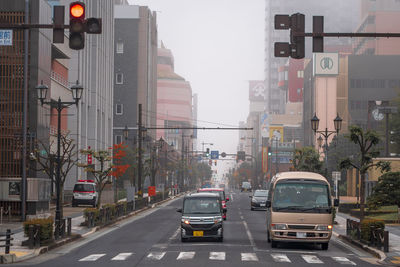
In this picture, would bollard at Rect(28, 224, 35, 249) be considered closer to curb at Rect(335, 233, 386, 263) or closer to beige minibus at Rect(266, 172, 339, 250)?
beige minibus at Rect(266, 172, 339, 250)

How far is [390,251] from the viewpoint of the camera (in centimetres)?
2612

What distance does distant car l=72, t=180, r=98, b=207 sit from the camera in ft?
196

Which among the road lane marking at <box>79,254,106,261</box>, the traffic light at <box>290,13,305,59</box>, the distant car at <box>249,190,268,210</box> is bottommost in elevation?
the distant car at <box>249,190,268,210</box>

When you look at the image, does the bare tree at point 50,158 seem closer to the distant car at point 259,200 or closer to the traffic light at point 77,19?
the distant car at point 259,200

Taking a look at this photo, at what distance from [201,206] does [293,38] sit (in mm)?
13888

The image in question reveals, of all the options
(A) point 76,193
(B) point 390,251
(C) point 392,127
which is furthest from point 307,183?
(C) point 392,127

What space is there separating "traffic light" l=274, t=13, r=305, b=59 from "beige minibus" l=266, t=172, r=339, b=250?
388 inches

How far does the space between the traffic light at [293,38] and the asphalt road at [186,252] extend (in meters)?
6.73

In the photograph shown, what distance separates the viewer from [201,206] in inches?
1178

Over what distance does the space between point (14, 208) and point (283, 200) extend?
2169cm

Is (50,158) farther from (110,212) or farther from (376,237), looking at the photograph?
(376,237)

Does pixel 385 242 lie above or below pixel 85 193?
above

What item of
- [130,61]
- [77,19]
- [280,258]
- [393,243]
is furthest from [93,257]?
[130,61]

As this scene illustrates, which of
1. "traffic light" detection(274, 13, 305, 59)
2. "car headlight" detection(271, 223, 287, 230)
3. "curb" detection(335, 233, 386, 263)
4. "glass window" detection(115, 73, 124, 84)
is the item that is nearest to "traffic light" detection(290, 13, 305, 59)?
"traffic light" detection(274, 13, 305, 59)
